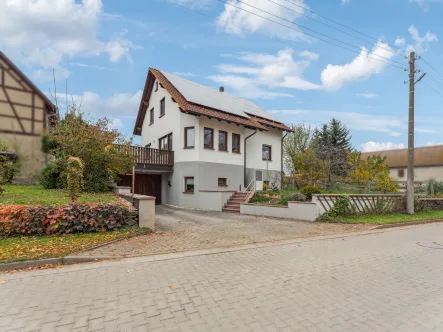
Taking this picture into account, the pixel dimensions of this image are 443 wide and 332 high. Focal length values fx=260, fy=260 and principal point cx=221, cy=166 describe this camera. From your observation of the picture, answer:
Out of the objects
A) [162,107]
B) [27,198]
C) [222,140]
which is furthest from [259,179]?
[27,198]

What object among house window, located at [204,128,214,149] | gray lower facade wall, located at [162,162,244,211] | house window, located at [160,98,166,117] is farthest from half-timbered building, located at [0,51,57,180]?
house window, located at [160,98,166,117]

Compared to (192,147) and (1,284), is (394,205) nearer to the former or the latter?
(192,147)

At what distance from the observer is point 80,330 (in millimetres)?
2799

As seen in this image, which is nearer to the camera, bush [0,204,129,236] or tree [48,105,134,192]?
bush [0,204,129,236]

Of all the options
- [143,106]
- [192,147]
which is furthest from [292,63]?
[143,106]

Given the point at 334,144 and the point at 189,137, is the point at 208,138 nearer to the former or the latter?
the point at 189,137

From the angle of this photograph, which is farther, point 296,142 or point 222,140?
point 296,142

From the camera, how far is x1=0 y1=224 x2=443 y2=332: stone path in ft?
9.84

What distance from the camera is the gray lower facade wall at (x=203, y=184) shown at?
15.8 metres

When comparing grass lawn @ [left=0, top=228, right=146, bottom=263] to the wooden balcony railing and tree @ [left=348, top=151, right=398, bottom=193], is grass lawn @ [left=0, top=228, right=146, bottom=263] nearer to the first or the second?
the wooden balcony railing

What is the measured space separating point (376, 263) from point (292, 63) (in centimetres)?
970

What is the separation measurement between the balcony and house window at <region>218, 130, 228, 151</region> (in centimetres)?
333

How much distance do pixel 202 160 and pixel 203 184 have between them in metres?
1.53

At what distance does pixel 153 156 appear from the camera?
17.2 m
